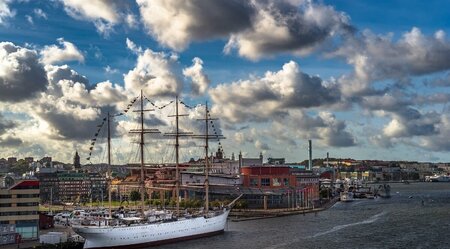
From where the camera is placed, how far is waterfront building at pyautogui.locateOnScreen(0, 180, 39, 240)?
85.1 meters

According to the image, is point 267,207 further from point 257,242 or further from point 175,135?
point 257,242

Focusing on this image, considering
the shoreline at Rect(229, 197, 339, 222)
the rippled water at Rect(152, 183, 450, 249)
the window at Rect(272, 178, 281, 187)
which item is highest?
the window at Rect(272, 178, 281, 187)

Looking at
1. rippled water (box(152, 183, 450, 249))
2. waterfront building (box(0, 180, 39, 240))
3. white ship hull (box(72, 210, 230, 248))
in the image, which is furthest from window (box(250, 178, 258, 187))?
waterfront building (box(0, 180, 39, 240))

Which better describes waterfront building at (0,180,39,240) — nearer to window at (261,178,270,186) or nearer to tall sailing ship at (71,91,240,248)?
tall sailing ship at (71,91,240,248)

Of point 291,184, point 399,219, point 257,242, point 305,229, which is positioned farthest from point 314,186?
point 257,242

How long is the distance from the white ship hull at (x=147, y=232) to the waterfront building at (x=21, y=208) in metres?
6.86

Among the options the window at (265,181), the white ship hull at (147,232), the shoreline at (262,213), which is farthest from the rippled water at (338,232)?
the window at (265,181)

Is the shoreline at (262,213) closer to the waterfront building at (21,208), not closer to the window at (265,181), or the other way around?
the window at (265,181)

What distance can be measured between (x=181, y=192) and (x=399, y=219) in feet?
226

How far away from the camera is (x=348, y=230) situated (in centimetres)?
10619

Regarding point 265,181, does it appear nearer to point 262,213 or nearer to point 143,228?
point 262,213

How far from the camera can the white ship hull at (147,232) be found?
3332 inches

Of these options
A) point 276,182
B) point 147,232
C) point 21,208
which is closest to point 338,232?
point 147,232

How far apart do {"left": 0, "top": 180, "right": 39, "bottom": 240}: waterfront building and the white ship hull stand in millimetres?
6858
